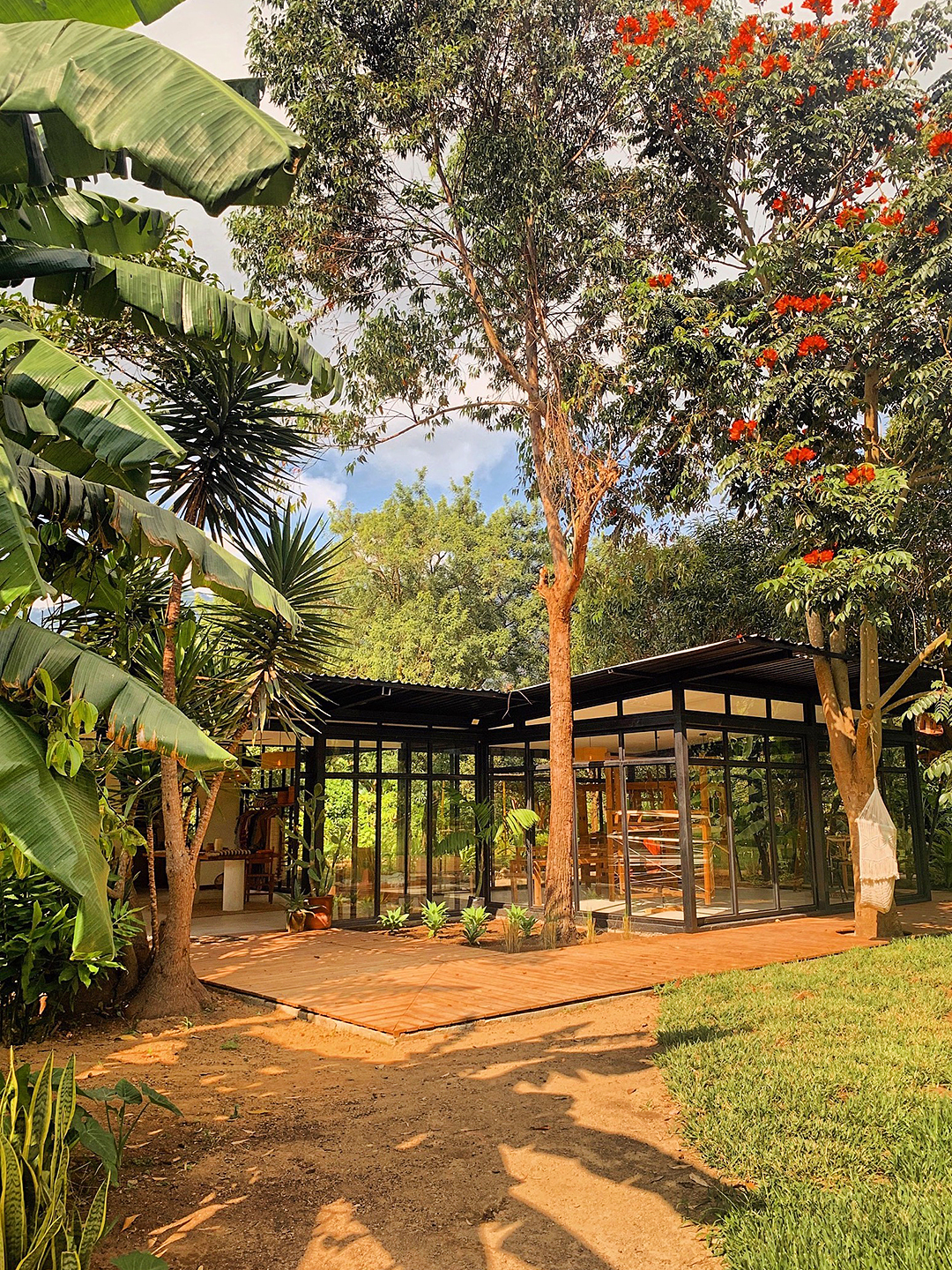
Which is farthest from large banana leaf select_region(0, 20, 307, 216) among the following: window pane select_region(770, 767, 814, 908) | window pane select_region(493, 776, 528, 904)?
window pane select_region(493, 776, 528, 904)

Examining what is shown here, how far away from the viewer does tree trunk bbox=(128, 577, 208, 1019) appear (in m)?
6.44

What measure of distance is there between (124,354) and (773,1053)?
285 inches

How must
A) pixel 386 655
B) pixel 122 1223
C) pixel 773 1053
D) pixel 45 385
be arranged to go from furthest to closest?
pixel 386 655 → pixel 773 1053 → pixel 122 1223 → pixel 45 385

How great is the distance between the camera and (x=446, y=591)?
88.5ft

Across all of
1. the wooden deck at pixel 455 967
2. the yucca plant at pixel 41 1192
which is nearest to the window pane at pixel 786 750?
the wooden deck at pixel 455 967

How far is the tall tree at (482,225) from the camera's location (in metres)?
10.0

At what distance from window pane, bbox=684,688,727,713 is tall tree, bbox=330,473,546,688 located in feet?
43.6

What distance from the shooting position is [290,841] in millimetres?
12266

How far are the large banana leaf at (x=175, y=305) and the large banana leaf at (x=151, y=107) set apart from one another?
1.04 metres

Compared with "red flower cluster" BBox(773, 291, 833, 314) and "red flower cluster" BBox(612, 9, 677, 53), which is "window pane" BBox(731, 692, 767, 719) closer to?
"red flower cluster" BBox(773, 291, 833, 314)

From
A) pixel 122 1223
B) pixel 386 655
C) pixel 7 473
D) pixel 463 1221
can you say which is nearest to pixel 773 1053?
pixel 463 1221

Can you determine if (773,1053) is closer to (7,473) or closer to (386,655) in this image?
(7,473)

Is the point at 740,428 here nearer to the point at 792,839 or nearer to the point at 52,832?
the point at 792,839

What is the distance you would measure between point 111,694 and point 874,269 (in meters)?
8.06
